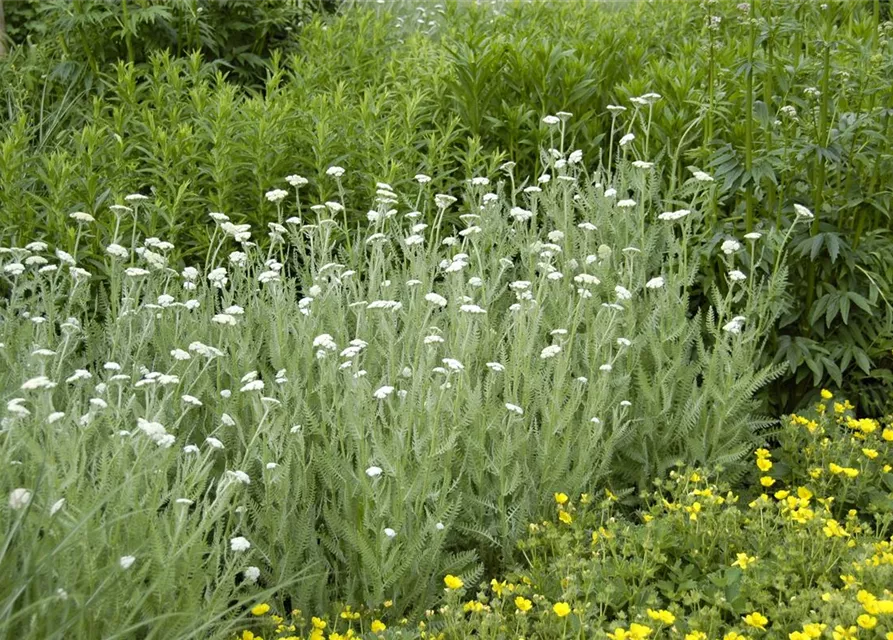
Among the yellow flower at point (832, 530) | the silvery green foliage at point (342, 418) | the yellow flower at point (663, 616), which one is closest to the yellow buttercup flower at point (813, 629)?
Result: the yellow flower at point (663, 616)

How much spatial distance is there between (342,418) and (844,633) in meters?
1.75

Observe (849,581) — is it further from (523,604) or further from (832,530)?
(523,604)

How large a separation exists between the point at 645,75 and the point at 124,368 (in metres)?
3.48

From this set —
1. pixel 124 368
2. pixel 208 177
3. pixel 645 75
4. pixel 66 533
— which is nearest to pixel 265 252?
pixel 208 177

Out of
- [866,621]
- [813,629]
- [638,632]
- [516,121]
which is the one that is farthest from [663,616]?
[516,121]

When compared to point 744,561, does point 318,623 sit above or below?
below

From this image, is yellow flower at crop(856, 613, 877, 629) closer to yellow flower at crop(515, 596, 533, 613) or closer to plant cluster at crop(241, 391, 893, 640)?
plant cluster at crop(241, 391, 893, 640)

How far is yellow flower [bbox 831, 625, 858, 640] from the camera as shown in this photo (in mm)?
2908

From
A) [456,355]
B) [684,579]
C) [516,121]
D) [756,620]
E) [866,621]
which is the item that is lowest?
[684,579]

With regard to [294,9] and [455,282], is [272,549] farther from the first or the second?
[294,9]

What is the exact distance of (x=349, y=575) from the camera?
3.46 meters

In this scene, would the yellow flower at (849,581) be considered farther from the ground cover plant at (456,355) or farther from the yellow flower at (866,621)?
the yellow flower at (866,621)

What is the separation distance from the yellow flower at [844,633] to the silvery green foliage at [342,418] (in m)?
1.06

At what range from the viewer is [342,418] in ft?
12.4
